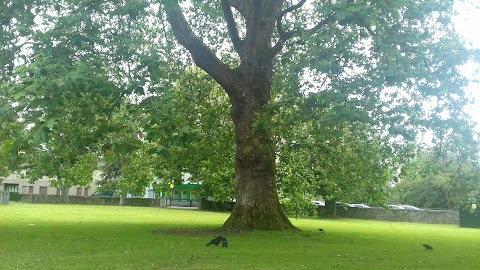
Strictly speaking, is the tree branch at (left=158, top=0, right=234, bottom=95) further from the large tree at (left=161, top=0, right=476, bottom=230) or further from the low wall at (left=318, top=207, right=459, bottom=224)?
the low wall at (left=318, top=207, right=459, bottom=224)

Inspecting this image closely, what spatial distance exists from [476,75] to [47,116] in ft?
36.4

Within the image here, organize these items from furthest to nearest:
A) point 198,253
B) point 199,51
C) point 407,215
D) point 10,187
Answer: point 10,187 < point 407,215 < point 199,51 < point 198,253

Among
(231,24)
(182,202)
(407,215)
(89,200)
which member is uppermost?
(231,24)

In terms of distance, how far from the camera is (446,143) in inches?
599

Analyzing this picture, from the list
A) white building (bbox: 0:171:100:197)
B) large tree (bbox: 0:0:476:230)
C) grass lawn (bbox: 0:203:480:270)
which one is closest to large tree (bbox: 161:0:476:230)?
large tree (bbox: 0:0:476:230)

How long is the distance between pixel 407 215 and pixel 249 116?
102 feet

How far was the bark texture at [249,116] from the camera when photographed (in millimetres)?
17578

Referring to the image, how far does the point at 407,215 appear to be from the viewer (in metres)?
44.6

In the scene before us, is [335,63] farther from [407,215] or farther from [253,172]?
[407,215]

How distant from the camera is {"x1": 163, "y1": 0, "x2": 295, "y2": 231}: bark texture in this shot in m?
17.6

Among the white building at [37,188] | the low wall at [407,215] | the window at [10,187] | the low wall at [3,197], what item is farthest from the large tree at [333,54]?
the window at [10,187]

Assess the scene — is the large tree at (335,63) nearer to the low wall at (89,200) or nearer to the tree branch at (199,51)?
the tree branch at (199,51)

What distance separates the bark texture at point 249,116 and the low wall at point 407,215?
2828 cm

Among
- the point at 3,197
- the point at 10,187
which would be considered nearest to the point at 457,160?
the point at 3,197
